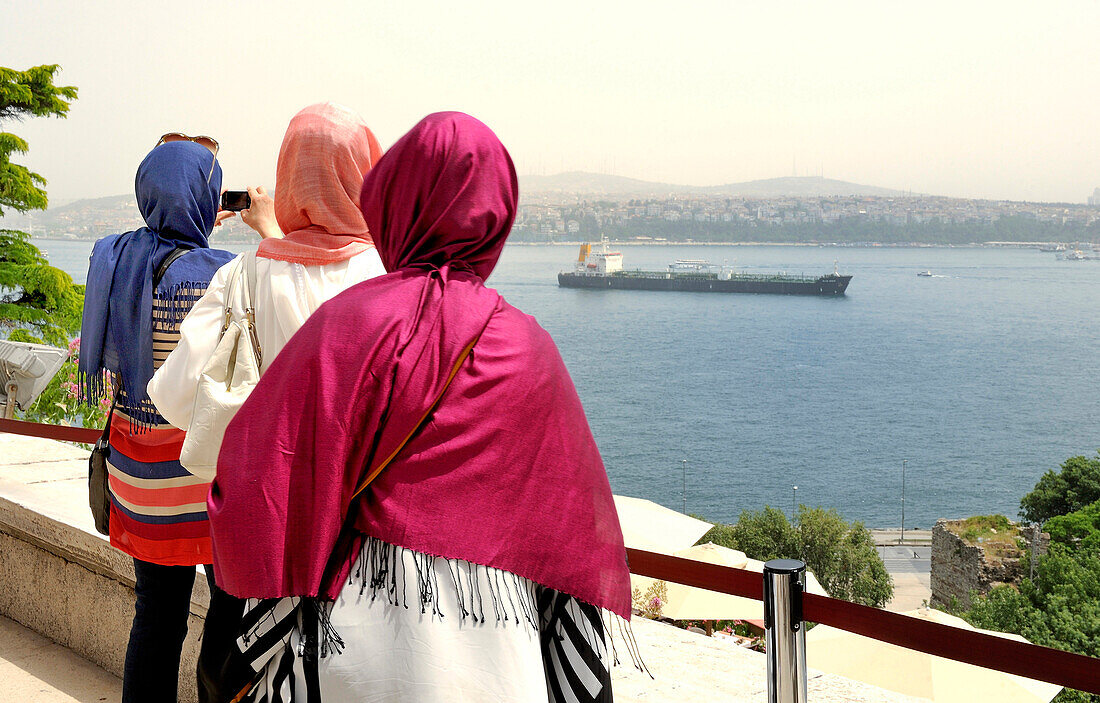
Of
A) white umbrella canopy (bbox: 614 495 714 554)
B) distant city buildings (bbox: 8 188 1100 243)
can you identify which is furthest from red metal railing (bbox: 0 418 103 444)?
distant city buildings (bbox: 8 188 1100 243)

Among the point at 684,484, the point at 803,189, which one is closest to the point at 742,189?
the point at 803,189

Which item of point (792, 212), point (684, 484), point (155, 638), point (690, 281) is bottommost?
point (684, 484)

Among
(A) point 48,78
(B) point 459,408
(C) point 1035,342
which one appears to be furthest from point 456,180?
(C) point 1035,342

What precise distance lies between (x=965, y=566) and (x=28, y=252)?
1243 inches

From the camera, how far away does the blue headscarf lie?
1.45m

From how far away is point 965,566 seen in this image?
108ft

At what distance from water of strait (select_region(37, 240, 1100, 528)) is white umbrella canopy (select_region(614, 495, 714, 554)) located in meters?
36.6

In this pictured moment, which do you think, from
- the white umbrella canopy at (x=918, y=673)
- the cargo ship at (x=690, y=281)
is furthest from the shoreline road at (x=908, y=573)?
the cargo ship at (x=690, y=281)

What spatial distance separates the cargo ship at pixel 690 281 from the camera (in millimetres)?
93688

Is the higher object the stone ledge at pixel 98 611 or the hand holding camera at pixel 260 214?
the hand holding camera at pixel 260 214

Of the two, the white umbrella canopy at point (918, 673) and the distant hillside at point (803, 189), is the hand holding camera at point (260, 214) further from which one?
the distant hillside at point (803, 189)

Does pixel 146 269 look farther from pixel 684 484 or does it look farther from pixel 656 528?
pixel 684 484

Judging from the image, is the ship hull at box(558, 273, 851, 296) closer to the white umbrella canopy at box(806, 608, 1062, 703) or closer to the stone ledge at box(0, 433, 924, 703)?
the white umbrella canopy at box(806, 608, 1062, 703)

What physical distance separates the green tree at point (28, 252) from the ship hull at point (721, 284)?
82689 millimetres
